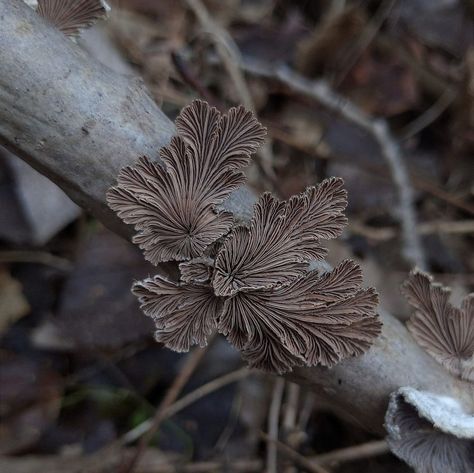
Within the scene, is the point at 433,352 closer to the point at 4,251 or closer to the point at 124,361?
the point at 124,361

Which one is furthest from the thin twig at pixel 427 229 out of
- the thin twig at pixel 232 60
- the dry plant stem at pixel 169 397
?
Result: the dry plant stem at pixel 169 397

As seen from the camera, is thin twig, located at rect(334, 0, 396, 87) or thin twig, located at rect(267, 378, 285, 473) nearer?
thin twig, located at rect(267, 378, 285, 473)

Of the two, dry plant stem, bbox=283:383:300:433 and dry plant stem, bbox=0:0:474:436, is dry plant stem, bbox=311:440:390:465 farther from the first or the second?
dry plant stem, bbox=0:0:474:436

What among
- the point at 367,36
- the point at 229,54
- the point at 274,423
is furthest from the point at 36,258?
the point at 367,36

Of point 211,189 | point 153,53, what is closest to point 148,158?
point 211,189

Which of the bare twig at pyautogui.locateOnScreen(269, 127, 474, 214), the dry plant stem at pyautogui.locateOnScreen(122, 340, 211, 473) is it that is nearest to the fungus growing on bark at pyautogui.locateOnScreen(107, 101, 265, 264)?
the dry plant stem at pyautogui.locateOnScreen(122, 340, 211, 473)

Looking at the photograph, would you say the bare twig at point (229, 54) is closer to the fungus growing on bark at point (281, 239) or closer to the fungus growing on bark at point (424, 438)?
the fungus growing on bark at point (281, 239)
